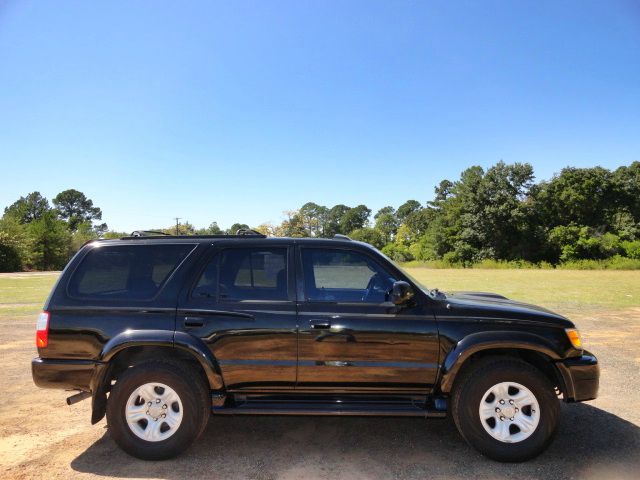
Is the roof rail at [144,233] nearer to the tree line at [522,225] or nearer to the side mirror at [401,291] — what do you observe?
the side mirror at [401,291]

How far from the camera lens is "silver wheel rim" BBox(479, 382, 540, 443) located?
366 cm

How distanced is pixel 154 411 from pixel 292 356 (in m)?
1.23

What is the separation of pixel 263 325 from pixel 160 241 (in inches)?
50.7

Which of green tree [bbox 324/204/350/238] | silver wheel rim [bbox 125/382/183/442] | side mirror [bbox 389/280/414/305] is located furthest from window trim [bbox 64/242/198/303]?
green tree [bbox 324/204/350/238]

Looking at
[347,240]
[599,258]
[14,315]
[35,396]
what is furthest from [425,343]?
[599,258]

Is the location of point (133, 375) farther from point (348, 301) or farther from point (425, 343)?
point (425, 343)

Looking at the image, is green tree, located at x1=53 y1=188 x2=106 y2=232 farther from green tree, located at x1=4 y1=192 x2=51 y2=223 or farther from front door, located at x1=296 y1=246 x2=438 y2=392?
front door, located at x1=296 y1=246 x2=438 y2=392

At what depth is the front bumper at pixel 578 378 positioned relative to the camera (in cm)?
377

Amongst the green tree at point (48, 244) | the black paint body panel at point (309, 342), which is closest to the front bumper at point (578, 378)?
the black paint body panel at point (309, 342)

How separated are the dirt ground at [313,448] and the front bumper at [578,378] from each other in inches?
20.7

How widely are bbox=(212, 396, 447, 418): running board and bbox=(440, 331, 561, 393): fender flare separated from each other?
0.98 ft

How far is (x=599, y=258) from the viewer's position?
156 ft

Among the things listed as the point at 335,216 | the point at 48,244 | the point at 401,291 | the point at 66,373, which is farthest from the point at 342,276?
the point at 335,216

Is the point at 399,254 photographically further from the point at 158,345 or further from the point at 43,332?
the point at 43,332
